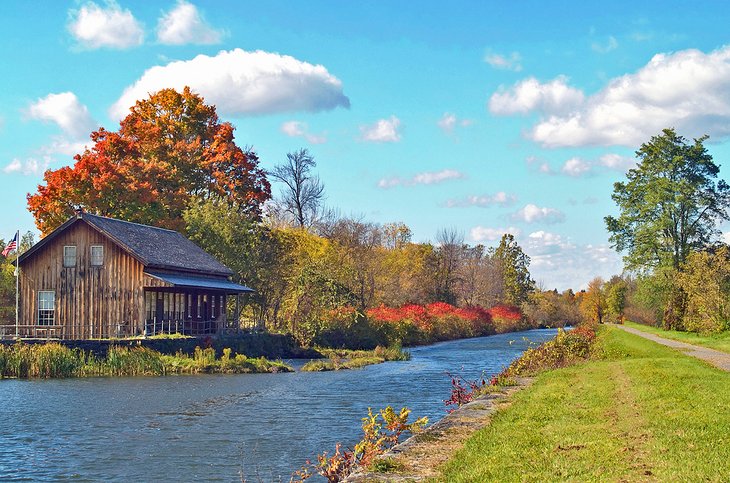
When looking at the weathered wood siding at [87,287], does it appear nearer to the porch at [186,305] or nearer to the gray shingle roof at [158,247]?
the gray shingle roof at [158,247]

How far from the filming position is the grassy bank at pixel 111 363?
33.9 meters

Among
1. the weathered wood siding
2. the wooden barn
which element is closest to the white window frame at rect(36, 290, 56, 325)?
the wooden barn

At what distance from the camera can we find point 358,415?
2225cm

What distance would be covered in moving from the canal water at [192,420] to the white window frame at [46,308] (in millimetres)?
10986

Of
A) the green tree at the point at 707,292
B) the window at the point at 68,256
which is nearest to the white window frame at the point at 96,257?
the window at the point at 68,256

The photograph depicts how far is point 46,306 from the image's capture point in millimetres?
43125

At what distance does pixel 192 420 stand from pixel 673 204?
45.3m

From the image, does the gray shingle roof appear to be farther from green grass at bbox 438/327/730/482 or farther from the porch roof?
green grass at bbox 438/327/730/482

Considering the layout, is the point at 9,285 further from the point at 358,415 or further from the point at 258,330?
the point at 358,415

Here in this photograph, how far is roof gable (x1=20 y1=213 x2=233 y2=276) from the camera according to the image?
41.8 metres

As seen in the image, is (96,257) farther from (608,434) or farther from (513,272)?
(513,272)

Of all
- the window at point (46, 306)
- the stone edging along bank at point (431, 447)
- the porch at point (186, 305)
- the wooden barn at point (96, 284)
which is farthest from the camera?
the window at point (46, 306)

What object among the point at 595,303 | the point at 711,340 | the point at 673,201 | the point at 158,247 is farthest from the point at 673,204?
the point at 595,303

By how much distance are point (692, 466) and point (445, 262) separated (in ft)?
276
